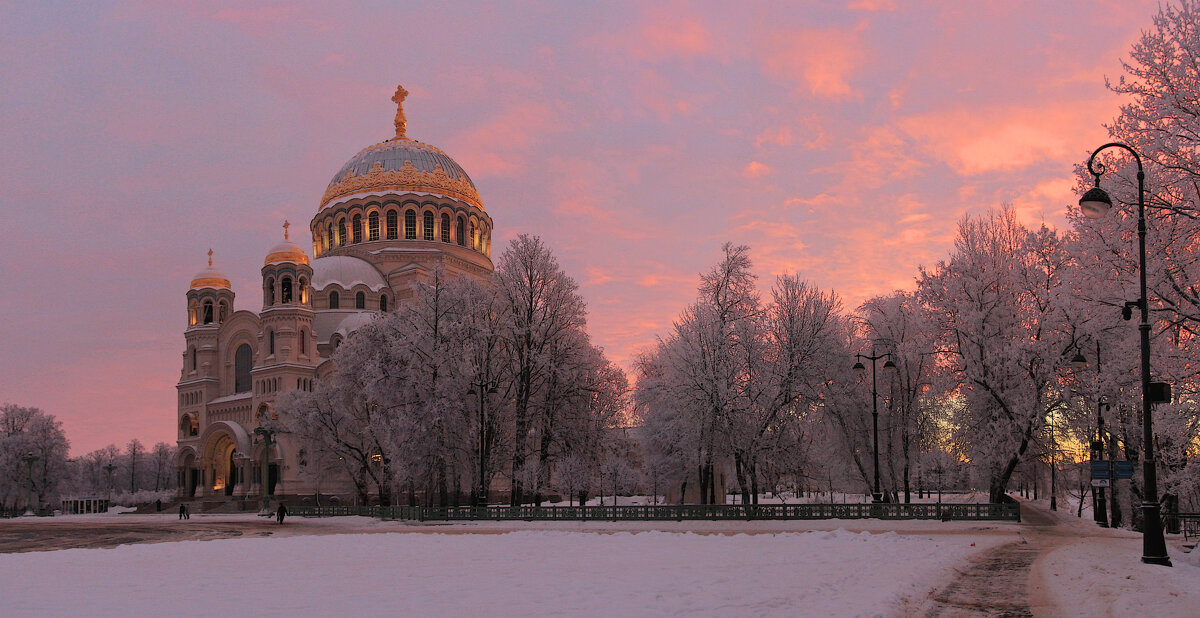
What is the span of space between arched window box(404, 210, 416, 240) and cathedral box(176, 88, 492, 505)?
4.4 inches

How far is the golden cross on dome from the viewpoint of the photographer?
9006cm

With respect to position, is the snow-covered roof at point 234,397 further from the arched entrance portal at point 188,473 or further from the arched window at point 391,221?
the arched window at point 391,221

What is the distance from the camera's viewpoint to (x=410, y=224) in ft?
265

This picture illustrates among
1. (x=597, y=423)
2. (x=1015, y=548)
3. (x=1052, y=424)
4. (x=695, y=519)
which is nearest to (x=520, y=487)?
(x=597, y=423)

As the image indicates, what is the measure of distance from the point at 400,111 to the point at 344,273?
24126 mm

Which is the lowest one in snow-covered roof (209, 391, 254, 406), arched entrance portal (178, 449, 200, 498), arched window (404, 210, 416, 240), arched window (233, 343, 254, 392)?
arched entrance portal (178, 449, 200, 498)

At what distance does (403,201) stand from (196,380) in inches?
897

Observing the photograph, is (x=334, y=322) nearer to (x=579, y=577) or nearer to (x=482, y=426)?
(x=482, y=426)

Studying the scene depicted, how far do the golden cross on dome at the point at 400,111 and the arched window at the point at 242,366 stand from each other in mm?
27697

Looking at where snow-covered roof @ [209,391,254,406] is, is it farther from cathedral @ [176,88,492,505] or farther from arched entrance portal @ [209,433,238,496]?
arched entrance portal @ [209,433,238,496]

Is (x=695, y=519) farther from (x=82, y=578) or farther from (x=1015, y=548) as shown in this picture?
(x=82, y=578)

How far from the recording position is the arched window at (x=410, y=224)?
80.2 meters

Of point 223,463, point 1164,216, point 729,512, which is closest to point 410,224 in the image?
point 223,463

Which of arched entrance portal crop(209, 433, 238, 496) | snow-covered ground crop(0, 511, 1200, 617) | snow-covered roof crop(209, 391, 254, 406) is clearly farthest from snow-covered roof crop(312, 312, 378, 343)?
snow-covered ground crop(0, 511, 1200, 617)
